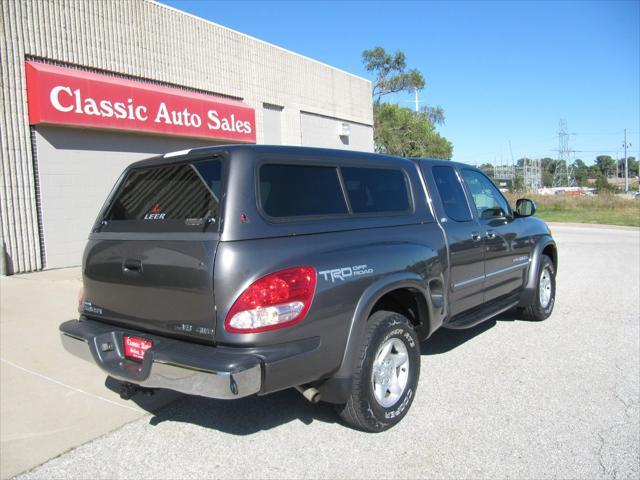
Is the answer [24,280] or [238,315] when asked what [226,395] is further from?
[24,280]

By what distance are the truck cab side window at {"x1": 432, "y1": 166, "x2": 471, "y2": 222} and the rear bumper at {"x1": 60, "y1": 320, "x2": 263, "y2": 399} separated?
268 cm

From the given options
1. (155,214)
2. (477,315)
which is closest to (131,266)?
(155,214)

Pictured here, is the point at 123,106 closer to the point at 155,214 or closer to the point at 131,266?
the point at 155,214

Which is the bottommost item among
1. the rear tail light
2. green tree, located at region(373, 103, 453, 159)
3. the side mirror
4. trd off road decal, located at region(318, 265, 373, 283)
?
the rear tail light

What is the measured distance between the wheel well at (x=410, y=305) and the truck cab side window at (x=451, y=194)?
105 centimetres

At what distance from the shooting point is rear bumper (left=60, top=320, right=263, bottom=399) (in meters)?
2.73

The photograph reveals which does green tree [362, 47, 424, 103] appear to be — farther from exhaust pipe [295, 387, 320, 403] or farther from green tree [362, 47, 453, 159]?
exhaust pipe [295, 387, 320, 403]

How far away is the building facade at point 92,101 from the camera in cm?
985

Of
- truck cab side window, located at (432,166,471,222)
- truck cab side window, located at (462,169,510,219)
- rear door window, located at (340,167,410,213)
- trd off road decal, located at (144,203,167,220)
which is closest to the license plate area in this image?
trd off road decal, located at (144,203,167,220)

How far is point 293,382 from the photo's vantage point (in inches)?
117

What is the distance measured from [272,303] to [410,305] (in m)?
1.60

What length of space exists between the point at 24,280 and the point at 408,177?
7555 mm

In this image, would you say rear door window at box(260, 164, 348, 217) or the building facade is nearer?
rear door window at box(260, 164, 348, 217)

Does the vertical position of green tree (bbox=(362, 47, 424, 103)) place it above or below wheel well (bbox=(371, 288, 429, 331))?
above
